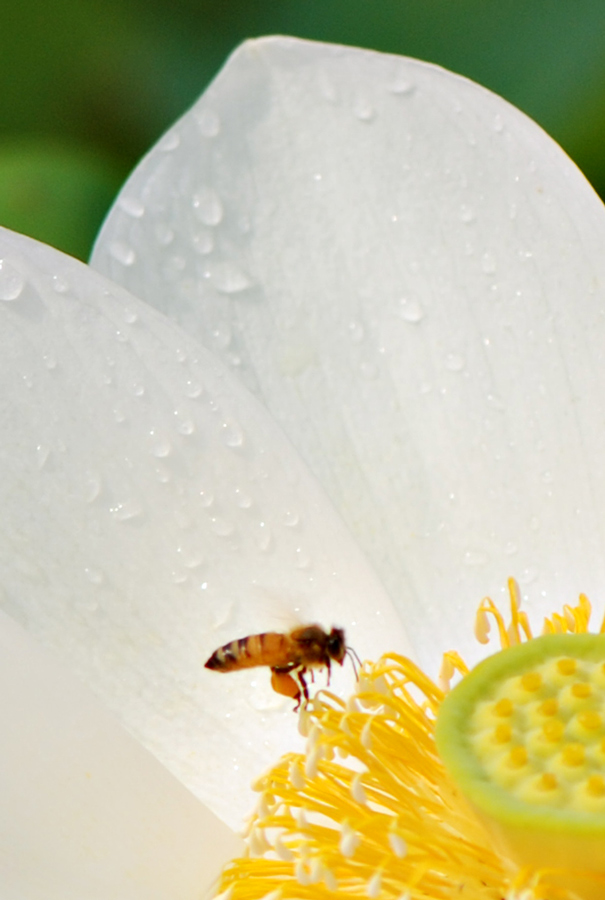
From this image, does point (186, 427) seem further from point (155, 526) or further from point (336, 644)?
point (336, 644)

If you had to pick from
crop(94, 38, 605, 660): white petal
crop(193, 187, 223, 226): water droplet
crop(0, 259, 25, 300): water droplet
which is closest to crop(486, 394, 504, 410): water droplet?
crop(94, 38, 605, 660): white petal

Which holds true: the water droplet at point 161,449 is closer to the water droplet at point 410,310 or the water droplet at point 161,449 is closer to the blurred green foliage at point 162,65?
the water droplet at point 410,310

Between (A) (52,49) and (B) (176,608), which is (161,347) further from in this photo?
(A) (52,49)

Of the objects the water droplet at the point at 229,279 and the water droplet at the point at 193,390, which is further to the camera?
the water droplet at the point at 229,279

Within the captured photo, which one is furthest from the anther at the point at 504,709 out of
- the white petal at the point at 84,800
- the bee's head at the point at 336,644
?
the white petal at the point at 84,800

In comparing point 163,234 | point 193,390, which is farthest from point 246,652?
point 163,234

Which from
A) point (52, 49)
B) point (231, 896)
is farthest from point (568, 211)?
point (52, 49)
